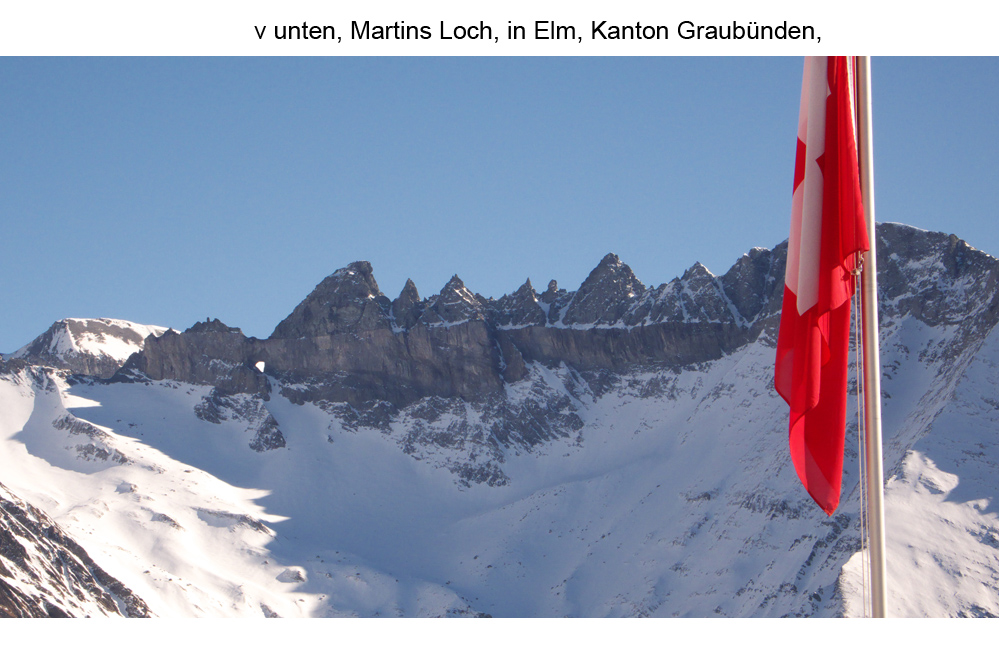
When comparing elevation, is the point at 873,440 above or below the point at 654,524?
above

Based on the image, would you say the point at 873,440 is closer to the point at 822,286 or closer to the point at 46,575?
the point at 822,286

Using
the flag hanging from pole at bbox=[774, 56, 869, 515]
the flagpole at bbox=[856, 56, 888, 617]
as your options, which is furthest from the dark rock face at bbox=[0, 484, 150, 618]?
the flagpole at bbox=[856, 56, 888, 617]

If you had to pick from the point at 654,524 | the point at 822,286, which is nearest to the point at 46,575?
the point at 654,524

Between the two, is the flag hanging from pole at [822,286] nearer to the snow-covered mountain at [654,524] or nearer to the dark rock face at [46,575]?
the snow-covered mountain at [654,524]

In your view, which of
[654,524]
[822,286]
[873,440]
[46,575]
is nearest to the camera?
[873,440]

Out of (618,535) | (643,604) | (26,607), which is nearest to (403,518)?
(618,535)
